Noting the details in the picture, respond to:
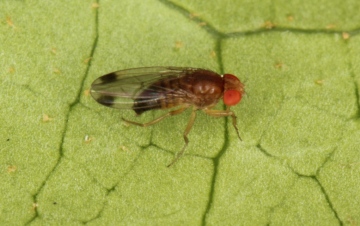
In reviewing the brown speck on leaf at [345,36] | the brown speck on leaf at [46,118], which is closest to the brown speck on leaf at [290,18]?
the brown speck on leaf at [345,36]

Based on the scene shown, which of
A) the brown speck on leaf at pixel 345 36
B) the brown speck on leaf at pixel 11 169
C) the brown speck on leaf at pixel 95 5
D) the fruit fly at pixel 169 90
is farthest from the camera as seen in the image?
the brown speck on leaf at pixel 345 36

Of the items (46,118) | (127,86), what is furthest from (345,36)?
(46,118)

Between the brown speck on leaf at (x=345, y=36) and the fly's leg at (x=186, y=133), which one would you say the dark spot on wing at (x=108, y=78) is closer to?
the fly's leg at (x=186, y=133)

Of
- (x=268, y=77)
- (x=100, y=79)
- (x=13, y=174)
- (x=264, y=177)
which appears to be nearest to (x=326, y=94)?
(x=268, y=77)

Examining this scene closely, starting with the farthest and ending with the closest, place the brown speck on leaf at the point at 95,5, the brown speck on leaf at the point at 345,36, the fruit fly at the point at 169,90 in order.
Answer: the brown speck on leaf at the point at 345,36 → the brown speck on leaf at the point at 95,5 → the fruit fly at the point at 169,90

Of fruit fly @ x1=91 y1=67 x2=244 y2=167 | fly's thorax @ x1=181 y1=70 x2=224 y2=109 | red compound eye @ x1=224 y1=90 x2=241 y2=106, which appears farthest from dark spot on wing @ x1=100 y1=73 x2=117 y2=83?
red compound eye @ x1=224 y1=90 x2=241 y2=106

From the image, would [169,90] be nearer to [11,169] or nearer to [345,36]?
[11,169]

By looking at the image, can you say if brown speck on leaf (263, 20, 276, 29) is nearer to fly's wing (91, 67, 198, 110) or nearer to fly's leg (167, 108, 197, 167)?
fly's wing (91, 67, 198, 110)

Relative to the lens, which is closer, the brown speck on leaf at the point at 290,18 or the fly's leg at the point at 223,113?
the fly's leg at the point at 223,113
